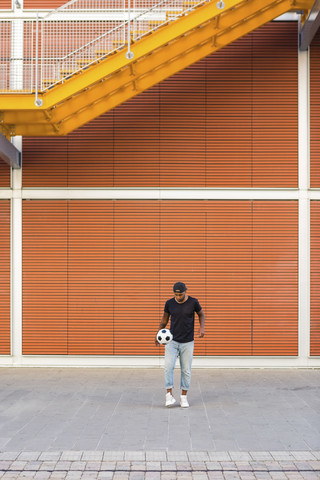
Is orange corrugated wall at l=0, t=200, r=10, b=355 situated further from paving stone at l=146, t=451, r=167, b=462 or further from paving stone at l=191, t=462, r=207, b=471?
paving stone at l=191, t=462, r=207, b=471

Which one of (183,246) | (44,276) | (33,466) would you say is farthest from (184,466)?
(44,276)

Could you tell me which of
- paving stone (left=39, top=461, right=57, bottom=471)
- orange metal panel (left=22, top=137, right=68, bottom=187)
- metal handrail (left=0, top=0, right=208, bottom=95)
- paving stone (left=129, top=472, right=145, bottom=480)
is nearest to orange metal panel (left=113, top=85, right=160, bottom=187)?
orange metal panel (left=22, top=137, right=68, bottom=187)

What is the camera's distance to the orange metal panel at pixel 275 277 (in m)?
10.9

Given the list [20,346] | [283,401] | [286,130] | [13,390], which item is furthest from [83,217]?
[283,401]

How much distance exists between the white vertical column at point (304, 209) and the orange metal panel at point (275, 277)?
0.38 feet

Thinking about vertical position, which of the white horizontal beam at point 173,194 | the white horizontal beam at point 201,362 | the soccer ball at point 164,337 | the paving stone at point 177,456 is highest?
the white horizontal beam at point 173,194

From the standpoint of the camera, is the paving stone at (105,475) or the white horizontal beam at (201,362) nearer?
the paving stone at (105,475)

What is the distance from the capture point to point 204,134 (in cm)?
1108

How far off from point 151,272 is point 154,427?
14.7 ft

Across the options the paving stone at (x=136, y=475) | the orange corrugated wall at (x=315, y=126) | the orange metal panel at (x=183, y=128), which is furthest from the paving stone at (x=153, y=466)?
the orange corrugated wall at (x=315, y=126)

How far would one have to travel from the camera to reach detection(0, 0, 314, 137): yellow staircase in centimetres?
914

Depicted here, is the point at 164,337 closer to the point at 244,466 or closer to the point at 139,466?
the point at 139,466

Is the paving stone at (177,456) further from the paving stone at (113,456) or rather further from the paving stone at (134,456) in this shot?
the paving stone at (113,456)

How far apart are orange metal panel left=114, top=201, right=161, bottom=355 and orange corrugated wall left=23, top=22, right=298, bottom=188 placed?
0.67m
